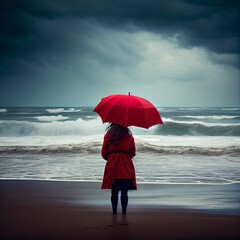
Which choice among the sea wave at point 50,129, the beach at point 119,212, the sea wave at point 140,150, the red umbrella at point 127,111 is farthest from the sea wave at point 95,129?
the red umbrella at point 127,111

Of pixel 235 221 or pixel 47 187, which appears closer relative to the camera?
pixel 235 221

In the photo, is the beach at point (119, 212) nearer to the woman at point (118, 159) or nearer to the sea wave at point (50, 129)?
the woman at point (118, 159)

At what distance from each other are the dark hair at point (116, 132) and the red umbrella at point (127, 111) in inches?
5.5

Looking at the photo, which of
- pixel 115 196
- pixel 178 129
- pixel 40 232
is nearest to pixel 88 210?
pixel 115 196

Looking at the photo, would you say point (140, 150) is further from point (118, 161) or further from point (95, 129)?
point (95, 129)

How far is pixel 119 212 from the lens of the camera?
5430mm

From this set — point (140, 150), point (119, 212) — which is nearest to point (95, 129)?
point (140, 150)

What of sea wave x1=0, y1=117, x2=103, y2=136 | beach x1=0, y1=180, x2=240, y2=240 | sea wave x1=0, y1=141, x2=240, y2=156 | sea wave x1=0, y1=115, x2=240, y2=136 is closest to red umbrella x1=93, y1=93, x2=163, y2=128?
beach x1=0, y1=180, x2=240, y2=240

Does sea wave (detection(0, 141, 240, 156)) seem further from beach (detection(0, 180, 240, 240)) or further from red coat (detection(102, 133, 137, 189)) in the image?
red coat (detection(102, 133, 137, 189))

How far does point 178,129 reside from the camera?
30.1m

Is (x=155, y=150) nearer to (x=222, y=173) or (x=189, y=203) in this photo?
(x=222, y=173)

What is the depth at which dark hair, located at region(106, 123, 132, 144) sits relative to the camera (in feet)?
16.2

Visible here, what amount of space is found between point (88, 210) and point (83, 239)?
4.80ft

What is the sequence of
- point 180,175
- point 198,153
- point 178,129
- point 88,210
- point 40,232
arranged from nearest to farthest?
1. point 40,232
2. point 88,210
3. point 180,175
4. point 198,153
5. point 178,129
